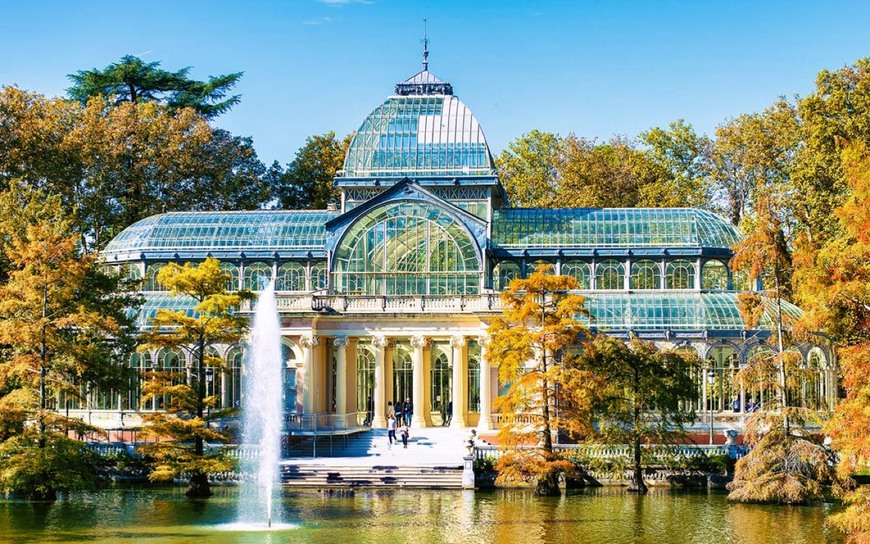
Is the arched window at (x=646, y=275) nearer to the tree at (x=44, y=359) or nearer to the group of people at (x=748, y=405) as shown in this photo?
the group of people at (x=748, y=405)

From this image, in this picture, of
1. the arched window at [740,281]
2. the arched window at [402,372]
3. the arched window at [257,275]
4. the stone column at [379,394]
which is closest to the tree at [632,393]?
the stone column at [379,394]

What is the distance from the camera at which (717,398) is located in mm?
66188

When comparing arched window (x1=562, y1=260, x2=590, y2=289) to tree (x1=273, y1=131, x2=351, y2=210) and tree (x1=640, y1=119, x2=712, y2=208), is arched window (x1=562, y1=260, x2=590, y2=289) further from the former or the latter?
tree (x1=273, y1=131, x2=351, y2=210)

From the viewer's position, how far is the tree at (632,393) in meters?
54.4

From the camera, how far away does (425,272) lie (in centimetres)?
6981

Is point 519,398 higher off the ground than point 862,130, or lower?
lower

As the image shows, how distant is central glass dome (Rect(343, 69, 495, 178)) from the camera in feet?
239

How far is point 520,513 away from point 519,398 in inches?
264

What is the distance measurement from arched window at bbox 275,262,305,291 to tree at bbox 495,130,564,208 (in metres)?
28.2

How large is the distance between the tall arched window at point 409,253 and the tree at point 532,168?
91.0 ft

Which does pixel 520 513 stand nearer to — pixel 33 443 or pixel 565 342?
pixel 565 342

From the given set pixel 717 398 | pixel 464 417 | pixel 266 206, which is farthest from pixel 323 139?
pixel 717 398

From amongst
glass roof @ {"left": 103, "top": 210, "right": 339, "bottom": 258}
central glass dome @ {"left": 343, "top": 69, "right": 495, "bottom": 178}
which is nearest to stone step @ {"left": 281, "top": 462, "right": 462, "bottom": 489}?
glass roof @ {"left": 103, "top": 210, "right": 339, "bottom": 258}

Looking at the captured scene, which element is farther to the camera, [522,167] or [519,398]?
[522,167]
